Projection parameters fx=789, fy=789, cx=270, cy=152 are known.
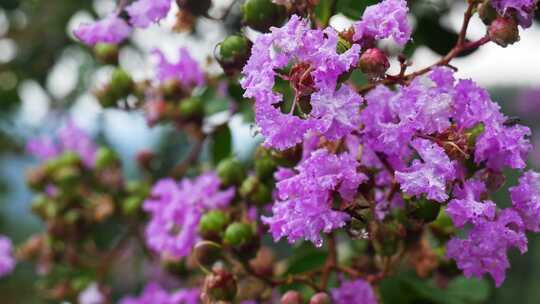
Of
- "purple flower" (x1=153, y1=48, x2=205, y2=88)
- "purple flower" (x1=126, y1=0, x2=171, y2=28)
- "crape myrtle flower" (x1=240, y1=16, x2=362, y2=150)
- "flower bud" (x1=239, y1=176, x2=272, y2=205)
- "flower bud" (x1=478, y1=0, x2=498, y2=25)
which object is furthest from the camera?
"purple flower" (x1=153, y1=48, x2=205, y2=88)

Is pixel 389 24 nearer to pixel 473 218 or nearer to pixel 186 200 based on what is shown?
pixel 473 218

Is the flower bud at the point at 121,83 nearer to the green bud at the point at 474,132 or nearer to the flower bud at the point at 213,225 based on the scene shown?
the flower bud at the point at 213,225

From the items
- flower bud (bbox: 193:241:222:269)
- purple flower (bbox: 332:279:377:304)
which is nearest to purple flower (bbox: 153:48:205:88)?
flower bud (bbox: 193:241:222:269)

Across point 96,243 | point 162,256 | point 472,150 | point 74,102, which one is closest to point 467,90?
point 472,150

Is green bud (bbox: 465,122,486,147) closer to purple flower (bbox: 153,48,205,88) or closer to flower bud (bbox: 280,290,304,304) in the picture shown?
flower bud (bbox: 280,290,304,304)

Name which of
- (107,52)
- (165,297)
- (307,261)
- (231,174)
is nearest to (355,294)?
(307,261)

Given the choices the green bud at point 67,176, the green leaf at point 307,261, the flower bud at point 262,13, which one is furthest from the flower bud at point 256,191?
the green bud at point 67,176

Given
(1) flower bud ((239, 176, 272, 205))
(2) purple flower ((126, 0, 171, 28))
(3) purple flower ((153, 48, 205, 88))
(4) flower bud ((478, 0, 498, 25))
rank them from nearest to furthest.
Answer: (4) flower bud ((478, 0, 498, 25)) → (2) purple flower ((126, 0, 171, 28)) → (1) flower bud ((239, 176, 272, 205)) → (3) purple flower ((153, 48, 205, 88))
